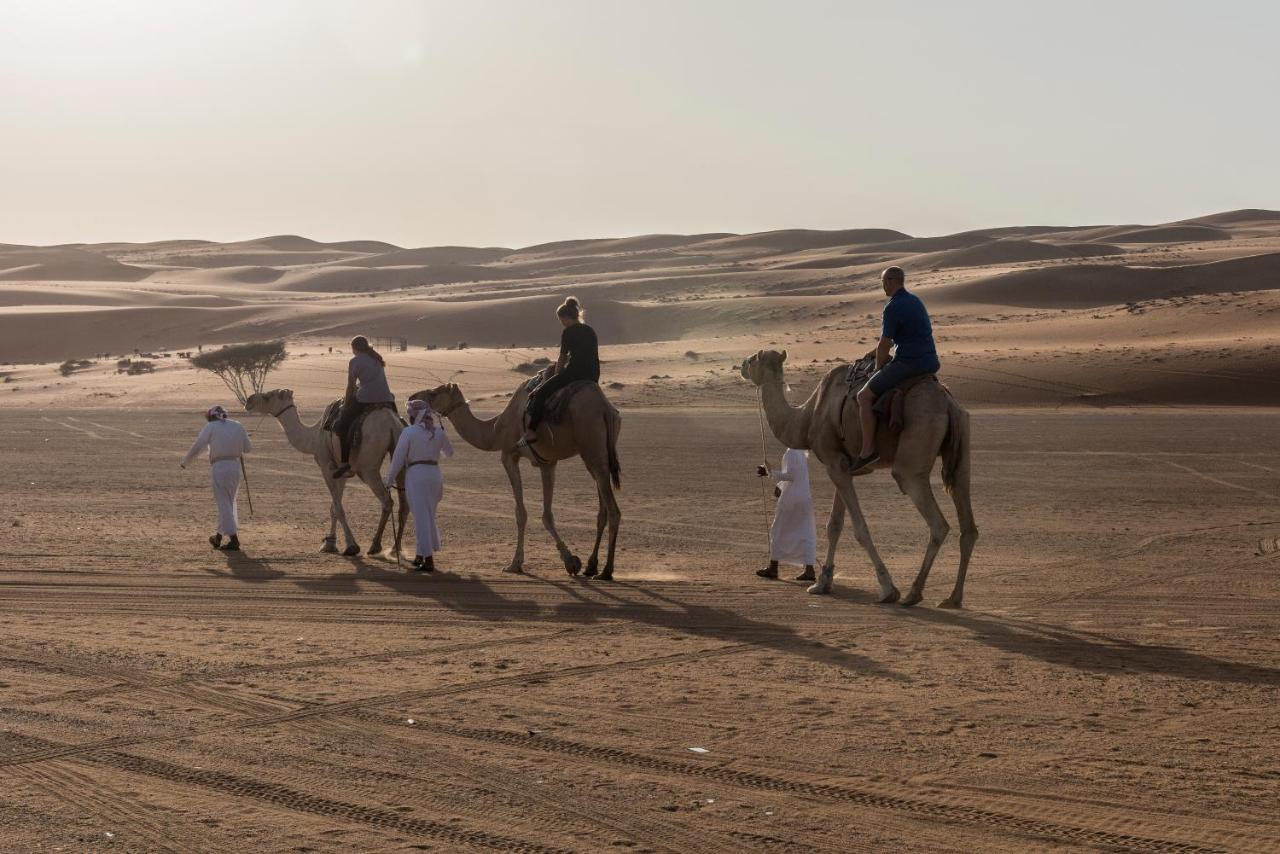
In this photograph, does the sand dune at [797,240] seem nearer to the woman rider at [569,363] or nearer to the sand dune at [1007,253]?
the sand dune at [1007,253]

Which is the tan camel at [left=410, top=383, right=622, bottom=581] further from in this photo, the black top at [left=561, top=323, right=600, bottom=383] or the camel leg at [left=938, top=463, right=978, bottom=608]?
the camel leg at [left=938, top=463, right=978, bottom=608]

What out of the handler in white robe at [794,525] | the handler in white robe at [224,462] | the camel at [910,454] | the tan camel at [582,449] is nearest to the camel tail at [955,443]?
the camel at [910,454]

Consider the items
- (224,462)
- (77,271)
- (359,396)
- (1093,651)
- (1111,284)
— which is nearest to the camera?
(1093,651)

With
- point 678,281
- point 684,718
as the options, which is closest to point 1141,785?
point 684,718

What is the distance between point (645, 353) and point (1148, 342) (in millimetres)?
18075

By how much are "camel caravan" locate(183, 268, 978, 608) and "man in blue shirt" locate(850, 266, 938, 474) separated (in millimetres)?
11

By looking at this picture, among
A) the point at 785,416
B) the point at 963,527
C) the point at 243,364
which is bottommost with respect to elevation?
the point at 963,527

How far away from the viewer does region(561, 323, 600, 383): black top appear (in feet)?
49.0

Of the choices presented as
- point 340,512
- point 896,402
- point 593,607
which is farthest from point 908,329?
point 340,512

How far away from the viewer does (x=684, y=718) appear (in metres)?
8.88

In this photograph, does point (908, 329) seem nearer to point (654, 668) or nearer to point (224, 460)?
point (654, 668)

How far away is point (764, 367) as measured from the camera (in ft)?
46.9

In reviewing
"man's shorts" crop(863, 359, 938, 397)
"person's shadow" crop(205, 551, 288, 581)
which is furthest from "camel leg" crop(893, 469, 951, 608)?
"person's shadow" crop(205, 551, 288, 581)

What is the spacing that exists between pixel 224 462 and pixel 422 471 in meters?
3.15
